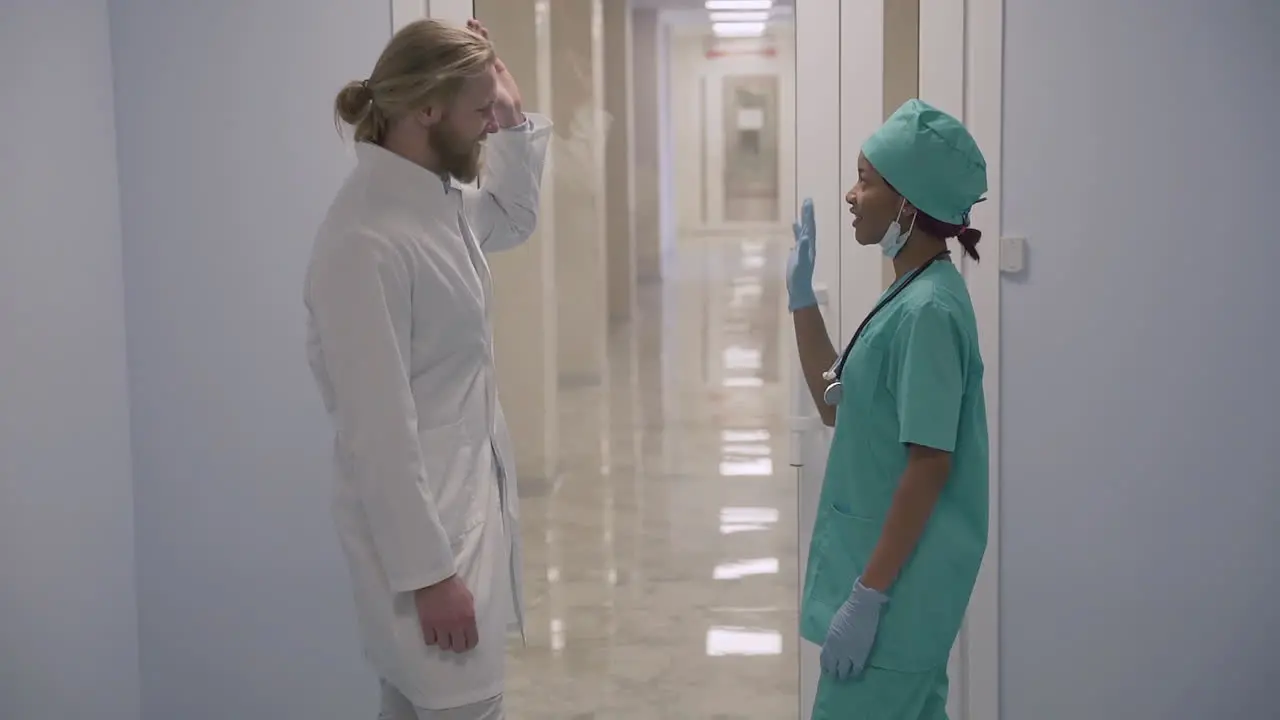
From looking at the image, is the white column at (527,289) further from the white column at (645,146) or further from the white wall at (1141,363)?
the white wall at (1141,363)

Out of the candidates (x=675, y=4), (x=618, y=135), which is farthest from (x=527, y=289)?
(x=675, y=4)

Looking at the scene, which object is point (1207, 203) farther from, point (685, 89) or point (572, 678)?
point (572, 678)

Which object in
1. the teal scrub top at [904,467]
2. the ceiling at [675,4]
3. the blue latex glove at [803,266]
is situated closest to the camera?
the teal scrub top at [904,467]

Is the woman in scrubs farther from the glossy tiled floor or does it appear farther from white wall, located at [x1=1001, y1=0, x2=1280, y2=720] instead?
the glossy tiled floor

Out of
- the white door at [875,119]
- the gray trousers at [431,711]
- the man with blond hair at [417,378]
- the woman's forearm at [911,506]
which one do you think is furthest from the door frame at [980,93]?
the gray trousers at [431,711]

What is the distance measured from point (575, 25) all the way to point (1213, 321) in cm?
146

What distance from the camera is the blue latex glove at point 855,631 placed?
1.84m

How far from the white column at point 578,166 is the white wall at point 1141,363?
2.85ft

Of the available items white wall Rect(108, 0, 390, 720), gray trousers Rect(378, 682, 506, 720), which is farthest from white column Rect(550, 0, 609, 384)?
gray trousers Rect(378, 682, 506, 720)

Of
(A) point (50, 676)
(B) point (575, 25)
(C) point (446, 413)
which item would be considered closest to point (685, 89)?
(B) point (575, 25)

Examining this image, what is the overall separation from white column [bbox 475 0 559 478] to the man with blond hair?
0.88 metres

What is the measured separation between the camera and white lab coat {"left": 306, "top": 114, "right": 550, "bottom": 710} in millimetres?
1750

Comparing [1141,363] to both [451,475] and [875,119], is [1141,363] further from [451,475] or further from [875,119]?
[451,475]

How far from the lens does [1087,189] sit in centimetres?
272
